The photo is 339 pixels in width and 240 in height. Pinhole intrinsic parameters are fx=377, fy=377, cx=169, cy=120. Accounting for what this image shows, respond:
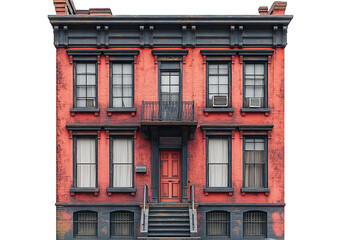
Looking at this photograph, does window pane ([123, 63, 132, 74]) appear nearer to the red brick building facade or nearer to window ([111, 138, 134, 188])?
the red brick building facade

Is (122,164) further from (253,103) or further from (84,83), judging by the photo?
(253,103)

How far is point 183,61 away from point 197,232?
27.2 ft

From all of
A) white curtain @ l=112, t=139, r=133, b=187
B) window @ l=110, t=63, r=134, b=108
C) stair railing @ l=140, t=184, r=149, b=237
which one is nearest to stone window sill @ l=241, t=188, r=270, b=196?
stair railing @ l=140, t=184, r=149, b=237

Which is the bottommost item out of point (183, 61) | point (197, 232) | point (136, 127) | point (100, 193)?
point (197, 232)

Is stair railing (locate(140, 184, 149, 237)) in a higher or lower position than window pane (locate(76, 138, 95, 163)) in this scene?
lower

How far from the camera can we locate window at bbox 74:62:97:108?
62.1 ft

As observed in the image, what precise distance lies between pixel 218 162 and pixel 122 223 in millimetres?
5631

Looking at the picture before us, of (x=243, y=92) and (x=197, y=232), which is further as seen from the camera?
(x=243, y=92)

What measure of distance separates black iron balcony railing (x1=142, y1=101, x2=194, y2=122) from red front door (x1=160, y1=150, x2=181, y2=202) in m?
1.85

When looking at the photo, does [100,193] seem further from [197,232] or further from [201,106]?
[201,106]

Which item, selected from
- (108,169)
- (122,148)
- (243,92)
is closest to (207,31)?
(243,92)

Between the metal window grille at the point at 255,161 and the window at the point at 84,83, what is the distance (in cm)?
815

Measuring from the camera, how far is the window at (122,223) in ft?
61.1

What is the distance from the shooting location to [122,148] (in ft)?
61.7
